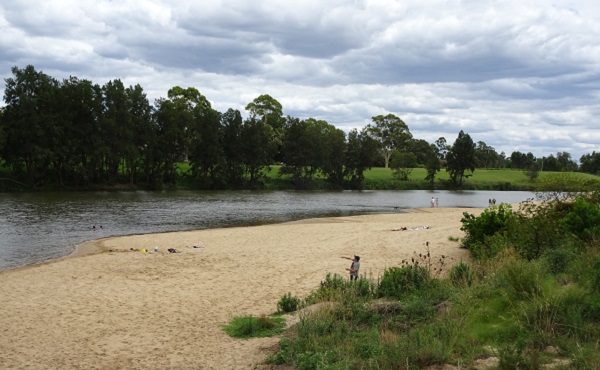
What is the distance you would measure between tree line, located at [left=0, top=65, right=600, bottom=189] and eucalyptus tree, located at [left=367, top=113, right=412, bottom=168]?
26.0 metres

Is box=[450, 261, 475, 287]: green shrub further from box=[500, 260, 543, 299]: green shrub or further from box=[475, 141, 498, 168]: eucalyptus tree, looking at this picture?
box=[475, 141, 498, 168]: eucalyptus tree

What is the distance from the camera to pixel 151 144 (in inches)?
3009

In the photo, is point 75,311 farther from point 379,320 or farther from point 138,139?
point 138,139

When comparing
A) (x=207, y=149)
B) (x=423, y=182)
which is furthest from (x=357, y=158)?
(x=207, y=149)

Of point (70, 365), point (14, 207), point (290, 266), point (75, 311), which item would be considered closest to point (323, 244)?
point (290, 266)

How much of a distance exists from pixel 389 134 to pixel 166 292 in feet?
424

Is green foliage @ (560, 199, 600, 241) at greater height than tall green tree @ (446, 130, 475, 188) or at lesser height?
lesser

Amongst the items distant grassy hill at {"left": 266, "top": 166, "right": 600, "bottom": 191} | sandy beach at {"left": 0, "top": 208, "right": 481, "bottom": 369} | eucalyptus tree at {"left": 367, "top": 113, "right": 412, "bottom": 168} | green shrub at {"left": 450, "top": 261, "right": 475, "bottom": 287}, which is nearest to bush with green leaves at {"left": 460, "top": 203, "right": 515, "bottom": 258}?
sandy beach at {"left": 0, "top": 208, "right": 481, "bottom": 369}

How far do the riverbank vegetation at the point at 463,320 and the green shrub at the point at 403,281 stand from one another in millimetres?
23

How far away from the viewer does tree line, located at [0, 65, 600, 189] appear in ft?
215

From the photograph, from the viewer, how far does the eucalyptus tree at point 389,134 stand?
138 m

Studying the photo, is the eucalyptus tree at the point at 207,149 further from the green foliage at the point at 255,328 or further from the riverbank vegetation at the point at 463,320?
the green foliage at the point at 255,328

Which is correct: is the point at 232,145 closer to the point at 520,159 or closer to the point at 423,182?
the point at 423,182

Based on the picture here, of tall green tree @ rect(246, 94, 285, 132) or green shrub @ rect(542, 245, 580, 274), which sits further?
tall green tree @ rect(246, 94, 285, 132)
